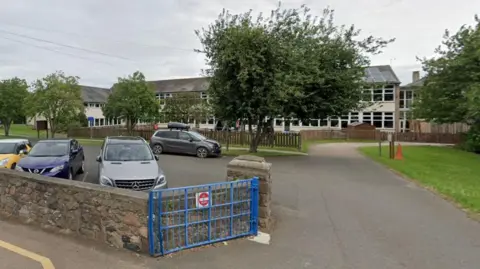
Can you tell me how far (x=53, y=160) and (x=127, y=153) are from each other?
239 centimetres

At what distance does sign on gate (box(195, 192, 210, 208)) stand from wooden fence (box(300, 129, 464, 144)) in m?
33.3

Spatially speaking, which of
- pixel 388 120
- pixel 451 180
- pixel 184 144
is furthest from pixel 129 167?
pixel 388 120

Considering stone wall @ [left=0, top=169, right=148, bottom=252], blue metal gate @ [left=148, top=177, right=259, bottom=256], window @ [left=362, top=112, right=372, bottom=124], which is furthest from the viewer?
window @ [left=362, top=112, right=372, bottom=124]

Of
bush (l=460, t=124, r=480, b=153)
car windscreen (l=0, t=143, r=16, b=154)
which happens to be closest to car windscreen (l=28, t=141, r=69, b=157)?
car windscreen (l=0, t=143, r=16, b=154)

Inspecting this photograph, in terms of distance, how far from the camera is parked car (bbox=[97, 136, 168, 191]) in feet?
27.9

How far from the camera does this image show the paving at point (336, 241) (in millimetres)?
5043

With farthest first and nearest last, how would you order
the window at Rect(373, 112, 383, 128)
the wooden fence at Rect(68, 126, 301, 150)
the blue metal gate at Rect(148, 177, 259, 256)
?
1. the window at Rect(373, 112, 383, 128)
2. the wooden fence at Rect(68, 126, 301, 150)
3. the blue metal gate at Rect(148, 177, 259, 256)

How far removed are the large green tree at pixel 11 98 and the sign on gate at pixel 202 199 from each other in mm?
40597

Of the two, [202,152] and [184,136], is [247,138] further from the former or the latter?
[202,152]

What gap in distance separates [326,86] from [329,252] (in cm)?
1553

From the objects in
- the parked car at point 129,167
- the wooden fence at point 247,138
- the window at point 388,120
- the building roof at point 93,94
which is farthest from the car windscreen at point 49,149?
the building roof at point 93,94

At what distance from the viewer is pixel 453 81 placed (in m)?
25.9

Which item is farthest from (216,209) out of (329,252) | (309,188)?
(309,188)

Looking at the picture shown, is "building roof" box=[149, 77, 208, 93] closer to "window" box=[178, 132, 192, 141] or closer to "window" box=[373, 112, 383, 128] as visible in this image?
"window" box=[373, 112, 383, 128]
